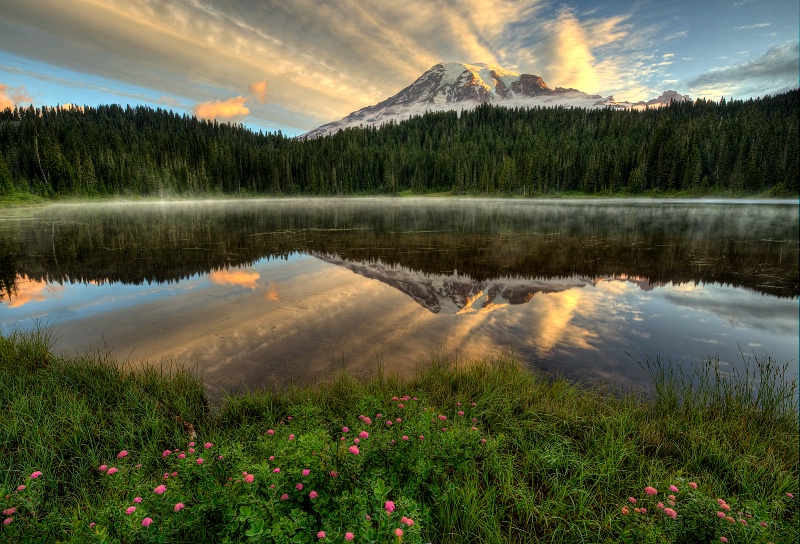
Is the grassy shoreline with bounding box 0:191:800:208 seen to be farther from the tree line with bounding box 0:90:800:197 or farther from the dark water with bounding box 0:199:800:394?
the dark water with bounding box 0:199:800:394

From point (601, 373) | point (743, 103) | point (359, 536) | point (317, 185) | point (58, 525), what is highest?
point (743, 103)

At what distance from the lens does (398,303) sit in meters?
14.0

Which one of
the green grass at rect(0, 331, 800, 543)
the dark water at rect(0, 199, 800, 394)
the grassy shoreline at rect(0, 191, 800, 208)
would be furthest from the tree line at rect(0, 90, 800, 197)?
the green grass at rect(0, 331, 800, 543)

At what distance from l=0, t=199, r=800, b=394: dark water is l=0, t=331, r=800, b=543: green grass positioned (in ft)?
5.83

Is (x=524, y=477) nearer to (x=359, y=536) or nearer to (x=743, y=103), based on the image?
(x=359, y=536)

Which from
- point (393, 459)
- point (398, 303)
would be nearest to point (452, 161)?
point (398, 303)

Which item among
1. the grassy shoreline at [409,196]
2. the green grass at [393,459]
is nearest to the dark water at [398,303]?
the green grass at [393,459]

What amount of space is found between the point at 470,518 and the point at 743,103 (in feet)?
901

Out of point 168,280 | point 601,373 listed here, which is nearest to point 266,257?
point 168,280

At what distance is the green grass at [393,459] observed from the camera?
10.3 ft

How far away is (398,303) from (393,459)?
993cm

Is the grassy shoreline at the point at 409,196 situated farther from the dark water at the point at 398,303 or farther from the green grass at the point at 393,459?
the green grass at the point at 393,459

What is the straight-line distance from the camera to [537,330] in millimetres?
11539

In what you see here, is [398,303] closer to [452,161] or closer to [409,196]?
[409,196]
